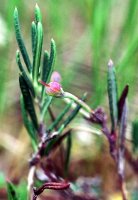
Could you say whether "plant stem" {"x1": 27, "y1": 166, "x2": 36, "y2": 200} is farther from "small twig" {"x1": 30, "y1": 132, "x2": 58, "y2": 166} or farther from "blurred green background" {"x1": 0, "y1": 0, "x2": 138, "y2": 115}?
"blurred green background" {"x1": 0, "y1": 0, "x2": 138, "y2": 115}

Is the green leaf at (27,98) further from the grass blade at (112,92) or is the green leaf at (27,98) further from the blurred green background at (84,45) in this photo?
the blurred green background at (84,45)

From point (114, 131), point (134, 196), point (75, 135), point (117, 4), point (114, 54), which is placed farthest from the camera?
point (117, 4)

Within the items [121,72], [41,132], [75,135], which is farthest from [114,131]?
[75,135]

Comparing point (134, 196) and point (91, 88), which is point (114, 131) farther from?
point (91, 88)

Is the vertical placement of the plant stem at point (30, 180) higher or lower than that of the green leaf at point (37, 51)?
lower

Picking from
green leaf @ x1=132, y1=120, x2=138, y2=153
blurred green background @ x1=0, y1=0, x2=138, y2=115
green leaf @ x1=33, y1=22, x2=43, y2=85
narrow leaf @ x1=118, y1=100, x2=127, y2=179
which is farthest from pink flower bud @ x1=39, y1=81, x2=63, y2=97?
blurred green background @ x1=0, y1=0, x2=138, y2=115

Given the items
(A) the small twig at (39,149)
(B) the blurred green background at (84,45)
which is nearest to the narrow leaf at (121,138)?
(A) the small twig at (39,149)

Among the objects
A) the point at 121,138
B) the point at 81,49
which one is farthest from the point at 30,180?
the point at 81,49

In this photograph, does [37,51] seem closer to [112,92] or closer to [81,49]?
[112,92]

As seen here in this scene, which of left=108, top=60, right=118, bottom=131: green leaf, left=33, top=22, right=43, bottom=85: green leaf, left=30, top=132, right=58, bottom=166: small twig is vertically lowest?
left=30, top=132, right=58, bottom=166: small twig
